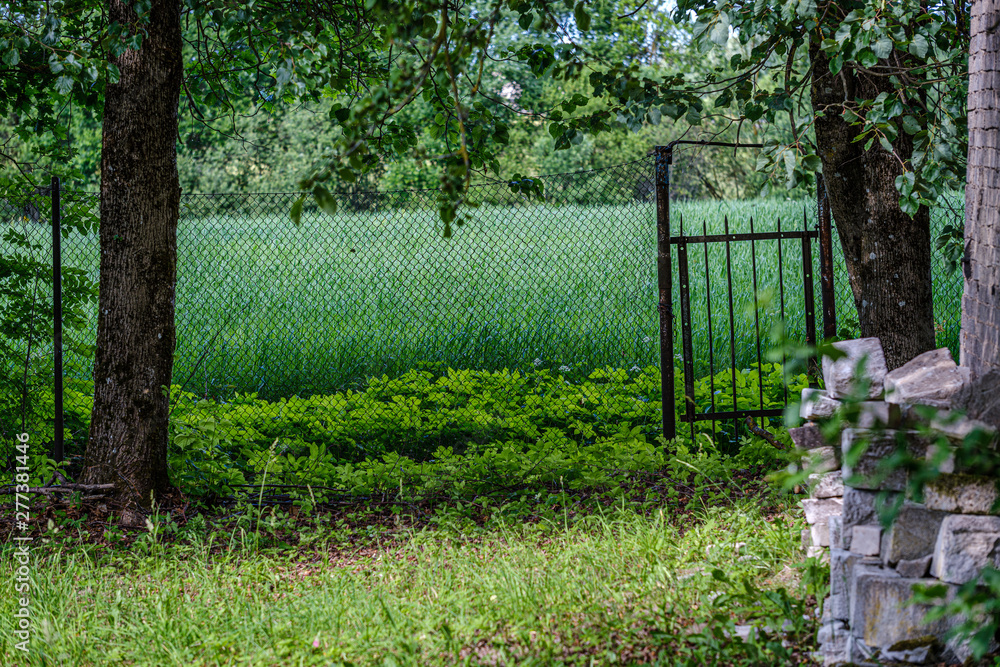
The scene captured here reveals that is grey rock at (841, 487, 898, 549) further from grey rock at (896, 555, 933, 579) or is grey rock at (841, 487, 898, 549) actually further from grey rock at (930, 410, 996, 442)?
grey rock at (930, 410, 996, 442)

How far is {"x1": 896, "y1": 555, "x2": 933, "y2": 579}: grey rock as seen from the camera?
2.42m

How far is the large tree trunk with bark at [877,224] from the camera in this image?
4535 mm

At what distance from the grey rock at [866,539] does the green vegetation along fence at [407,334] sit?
3.35 m

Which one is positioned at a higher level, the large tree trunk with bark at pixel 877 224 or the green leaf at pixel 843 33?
the green leaf at pixel 843 33

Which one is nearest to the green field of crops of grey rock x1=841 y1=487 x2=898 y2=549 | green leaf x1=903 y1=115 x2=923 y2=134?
green leaf x1=903 y1=115 x2=923 y2=134

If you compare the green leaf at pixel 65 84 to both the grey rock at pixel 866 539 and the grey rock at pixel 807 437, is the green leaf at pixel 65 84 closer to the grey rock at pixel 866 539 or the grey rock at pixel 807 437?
the grey rock at pixel 807 437

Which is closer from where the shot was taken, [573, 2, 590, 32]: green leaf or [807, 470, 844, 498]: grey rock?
[573, 2, 590, 32]: green leaf

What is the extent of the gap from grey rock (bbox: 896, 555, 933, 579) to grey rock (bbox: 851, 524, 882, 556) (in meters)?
0.09

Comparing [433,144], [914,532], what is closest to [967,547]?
[914,532]

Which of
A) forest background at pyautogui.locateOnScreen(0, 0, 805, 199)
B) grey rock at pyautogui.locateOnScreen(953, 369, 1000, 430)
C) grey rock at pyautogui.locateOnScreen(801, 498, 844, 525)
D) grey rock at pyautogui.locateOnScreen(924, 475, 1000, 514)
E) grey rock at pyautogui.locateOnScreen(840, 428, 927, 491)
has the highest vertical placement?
forest background at pyautogui.locateOnScreen(0, 0, 805, 199)

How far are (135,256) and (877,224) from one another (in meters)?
4.34

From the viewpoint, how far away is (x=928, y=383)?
8.08ft

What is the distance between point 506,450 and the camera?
5406 mm

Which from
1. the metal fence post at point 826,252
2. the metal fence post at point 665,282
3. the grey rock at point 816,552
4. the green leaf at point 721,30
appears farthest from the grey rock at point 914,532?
the metal fence post at point 826,252
